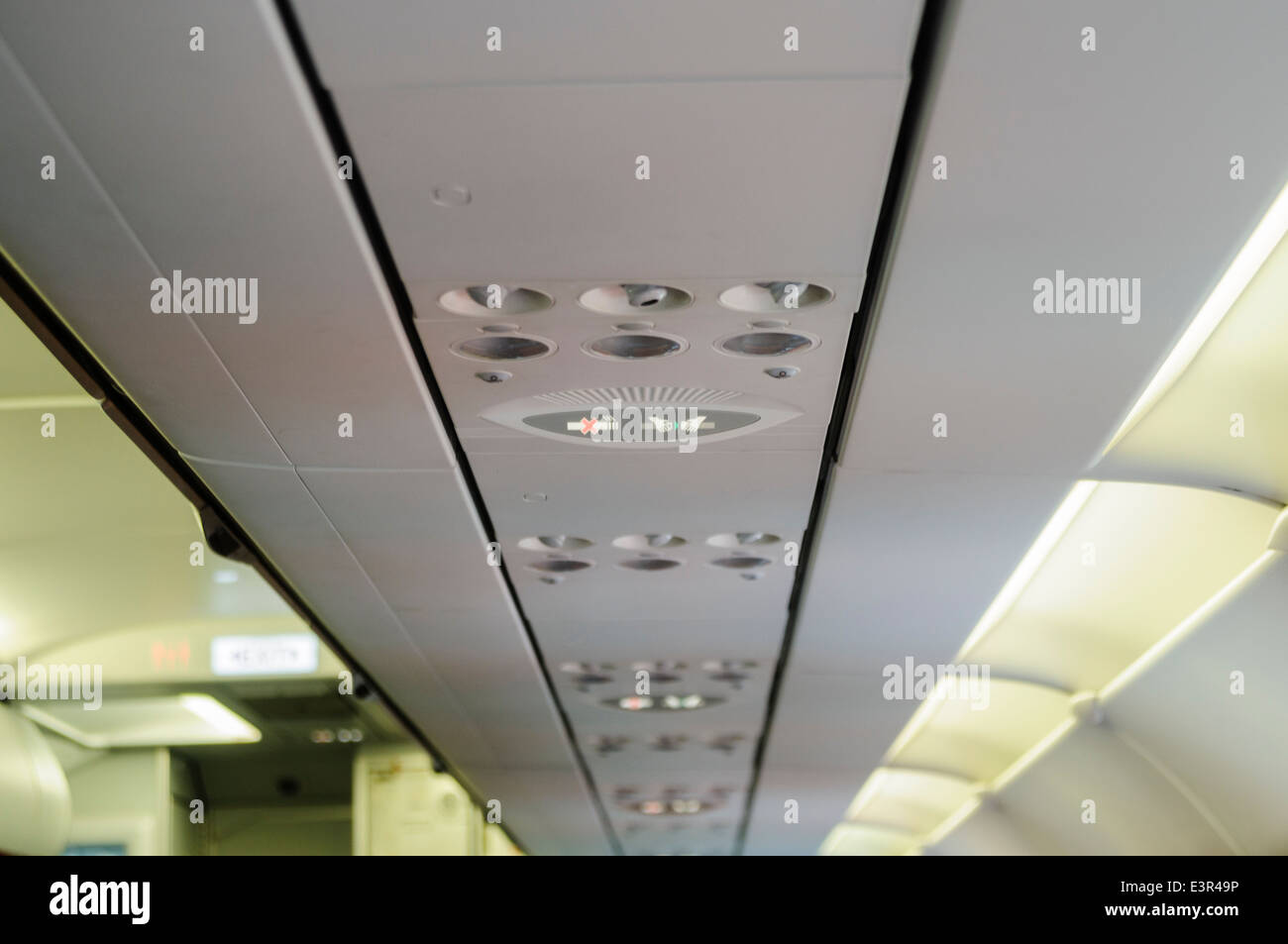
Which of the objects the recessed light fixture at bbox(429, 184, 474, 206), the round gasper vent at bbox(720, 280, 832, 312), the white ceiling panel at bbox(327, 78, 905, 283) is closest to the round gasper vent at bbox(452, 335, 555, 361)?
the white ceiling panel at bbox(327, 78, 905, 283)

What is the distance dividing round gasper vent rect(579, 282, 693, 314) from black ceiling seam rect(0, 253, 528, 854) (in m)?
2.07

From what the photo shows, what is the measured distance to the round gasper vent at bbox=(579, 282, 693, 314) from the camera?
5.35m

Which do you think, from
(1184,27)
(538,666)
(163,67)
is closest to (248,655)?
(538,666)

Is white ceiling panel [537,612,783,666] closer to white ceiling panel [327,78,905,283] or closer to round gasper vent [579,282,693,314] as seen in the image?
round gasper vent [579,282,693,314]

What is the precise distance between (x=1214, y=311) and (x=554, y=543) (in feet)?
13.8

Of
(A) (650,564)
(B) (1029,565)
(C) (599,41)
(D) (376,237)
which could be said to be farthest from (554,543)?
(C) (599,41)

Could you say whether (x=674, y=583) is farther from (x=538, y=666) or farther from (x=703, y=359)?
(x=703, y=359)

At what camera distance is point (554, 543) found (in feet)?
29.1

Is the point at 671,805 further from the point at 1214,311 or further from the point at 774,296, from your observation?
the point at 774,296

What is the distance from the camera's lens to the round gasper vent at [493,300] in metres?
5.30

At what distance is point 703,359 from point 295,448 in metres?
2.24

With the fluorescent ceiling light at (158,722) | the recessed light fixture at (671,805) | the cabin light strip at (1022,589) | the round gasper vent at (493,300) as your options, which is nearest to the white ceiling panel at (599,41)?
the round gasper vent at (493,300)

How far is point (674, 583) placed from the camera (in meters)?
9.75

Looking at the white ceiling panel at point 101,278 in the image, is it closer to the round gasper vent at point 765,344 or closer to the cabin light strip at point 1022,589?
the round gasper vent at point 765,344
